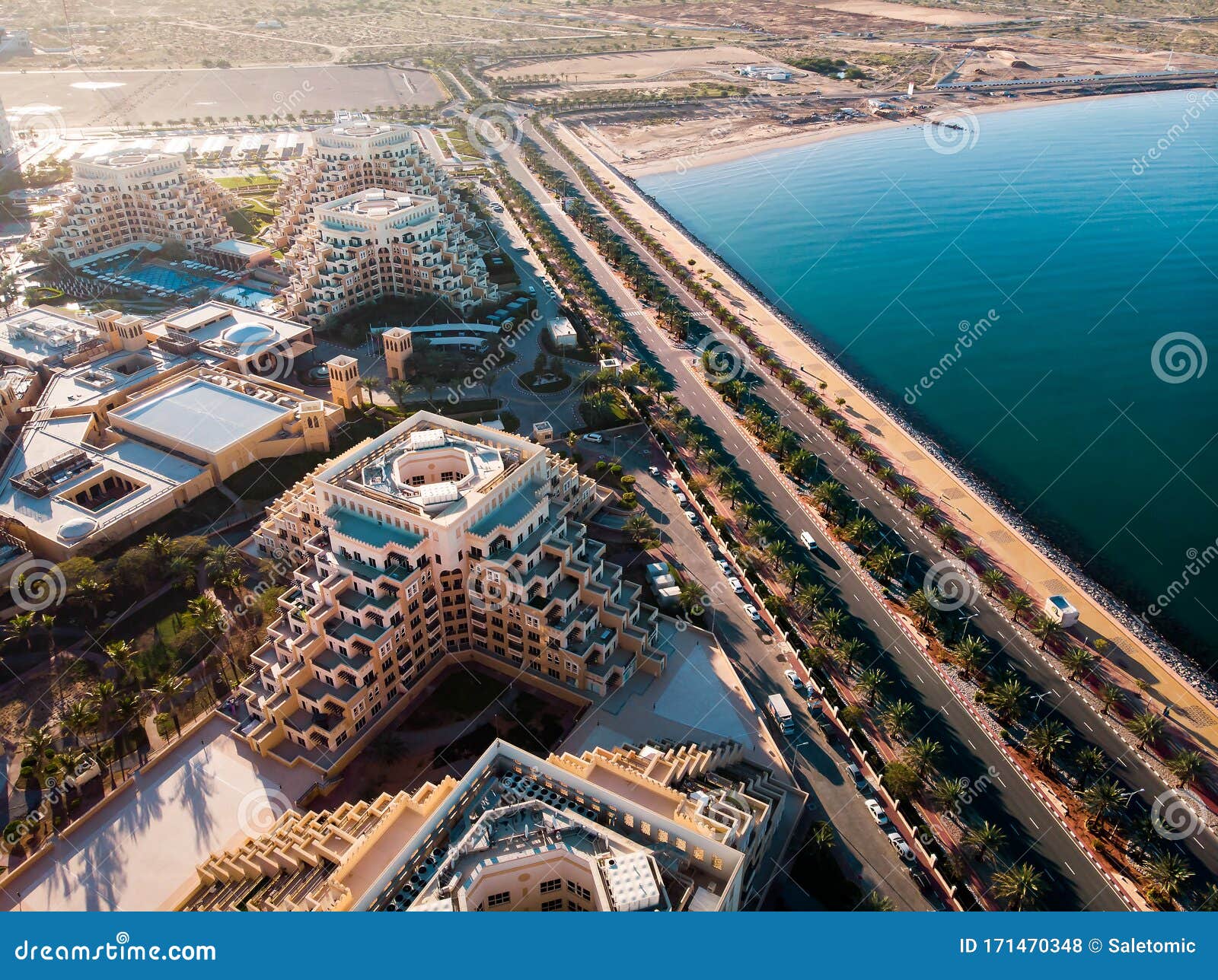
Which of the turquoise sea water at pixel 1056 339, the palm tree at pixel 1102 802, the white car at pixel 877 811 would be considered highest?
the turquoise sea water at pixel 1056 339

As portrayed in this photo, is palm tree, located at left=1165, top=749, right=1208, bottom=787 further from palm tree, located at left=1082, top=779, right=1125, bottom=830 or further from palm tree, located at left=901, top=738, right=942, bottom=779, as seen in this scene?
palm tree, located at left=901, top=738, right=942, bottom=779

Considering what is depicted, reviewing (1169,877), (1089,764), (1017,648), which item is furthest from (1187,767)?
(1017,648)

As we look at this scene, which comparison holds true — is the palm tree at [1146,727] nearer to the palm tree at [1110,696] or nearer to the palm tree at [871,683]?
the palm tree at [1110,696]

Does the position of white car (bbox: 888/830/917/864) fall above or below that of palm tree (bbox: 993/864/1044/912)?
below

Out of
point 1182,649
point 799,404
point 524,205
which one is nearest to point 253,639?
point 799,404

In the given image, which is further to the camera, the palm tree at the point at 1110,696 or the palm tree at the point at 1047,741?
the palm tree at the point at 1110,696

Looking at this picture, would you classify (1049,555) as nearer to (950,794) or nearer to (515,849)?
(950,794)

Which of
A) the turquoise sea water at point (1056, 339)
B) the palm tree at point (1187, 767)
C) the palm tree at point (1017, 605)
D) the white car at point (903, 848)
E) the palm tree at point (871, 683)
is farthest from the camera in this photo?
Answer: the turquoise sea water at point (1056, 339)

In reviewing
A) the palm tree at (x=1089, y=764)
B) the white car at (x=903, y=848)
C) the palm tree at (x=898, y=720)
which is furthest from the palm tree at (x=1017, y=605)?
the white car at (x=903, y=848)

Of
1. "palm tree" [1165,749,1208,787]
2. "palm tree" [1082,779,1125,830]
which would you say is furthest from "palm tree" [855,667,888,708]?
"palm tree" [1165,749,1208,787]
